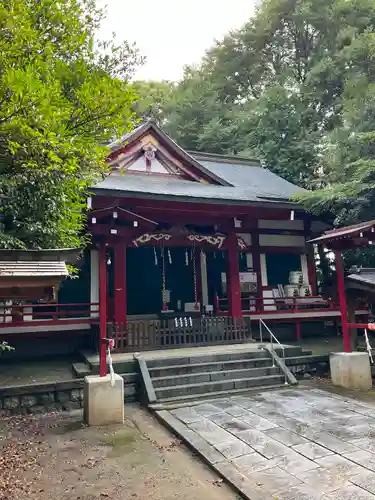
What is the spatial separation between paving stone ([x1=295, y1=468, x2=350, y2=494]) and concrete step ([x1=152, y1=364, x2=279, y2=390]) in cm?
368

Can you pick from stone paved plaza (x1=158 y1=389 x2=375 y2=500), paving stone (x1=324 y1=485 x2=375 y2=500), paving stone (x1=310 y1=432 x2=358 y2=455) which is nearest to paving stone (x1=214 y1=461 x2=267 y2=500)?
stone paved plaza (x1=158 y1=389 x2=375 y2=500)

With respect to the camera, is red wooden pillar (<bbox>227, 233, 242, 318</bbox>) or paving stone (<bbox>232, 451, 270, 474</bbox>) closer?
paving stone (<bbox>232, 451, 270, 474</bbox>)

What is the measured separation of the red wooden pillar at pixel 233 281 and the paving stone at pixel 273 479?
6.80 m

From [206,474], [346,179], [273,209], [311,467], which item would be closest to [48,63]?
[206,474]

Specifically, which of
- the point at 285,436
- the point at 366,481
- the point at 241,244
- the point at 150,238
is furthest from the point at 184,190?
the point at 366,481

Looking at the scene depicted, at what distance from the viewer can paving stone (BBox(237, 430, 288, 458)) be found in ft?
15.3

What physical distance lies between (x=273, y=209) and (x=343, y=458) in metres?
8.00

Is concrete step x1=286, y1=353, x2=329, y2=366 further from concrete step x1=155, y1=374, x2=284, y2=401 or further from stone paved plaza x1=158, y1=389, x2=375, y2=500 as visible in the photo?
stone paved plaza x1=158, y1=389, x2=375, y2=500

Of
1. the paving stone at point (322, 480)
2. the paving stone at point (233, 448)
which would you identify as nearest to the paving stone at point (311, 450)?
the paving stone at point (322, 480)

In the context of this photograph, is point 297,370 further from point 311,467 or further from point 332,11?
point 332,11

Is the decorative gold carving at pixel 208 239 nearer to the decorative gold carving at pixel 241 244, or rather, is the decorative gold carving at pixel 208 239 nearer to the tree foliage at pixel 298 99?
the decorative gold carving at pixel 241 244

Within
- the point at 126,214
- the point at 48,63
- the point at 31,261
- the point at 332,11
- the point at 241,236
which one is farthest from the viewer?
the point at 332,11

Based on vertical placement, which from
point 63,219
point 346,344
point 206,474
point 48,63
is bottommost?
point 206,474

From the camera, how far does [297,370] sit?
898cm
